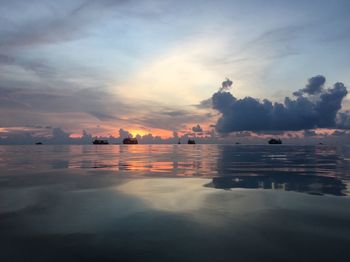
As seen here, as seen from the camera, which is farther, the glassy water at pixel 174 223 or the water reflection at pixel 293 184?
the water reflection at pixel 293 184

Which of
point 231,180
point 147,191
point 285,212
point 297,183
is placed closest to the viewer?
point 285,212

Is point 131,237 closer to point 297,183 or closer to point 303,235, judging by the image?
point 303,235

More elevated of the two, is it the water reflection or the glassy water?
the water reflection

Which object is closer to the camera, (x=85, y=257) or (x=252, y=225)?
(x=85, y=257)

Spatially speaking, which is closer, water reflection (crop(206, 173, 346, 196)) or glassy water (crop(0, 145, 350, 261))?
glassy water (crop(0, 145, 350, 261))

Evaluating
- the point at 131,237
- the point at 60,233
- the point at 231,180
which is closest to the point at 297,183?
the point at 231,180

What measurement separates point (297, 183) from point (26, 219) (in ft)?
50.7

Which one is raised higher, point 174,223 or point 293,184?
point 293,184

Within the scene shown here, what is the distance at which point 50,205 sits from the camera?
42.4 feet

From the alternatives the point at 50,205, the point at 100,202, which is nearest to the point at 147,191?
the point at 100,202

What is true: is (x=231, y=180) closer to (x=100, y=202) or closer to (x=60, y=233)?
(x=100, y=202)

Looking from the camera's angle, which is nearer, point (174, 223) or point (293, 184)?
point (174, 223)

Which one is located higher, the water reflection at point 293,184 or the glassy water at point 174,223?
the water reflection at point 293,184

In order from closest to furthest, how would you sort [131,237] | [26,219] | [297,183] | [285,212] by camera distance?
[131,237]
[26,219]
[285,212]
[297,183]
